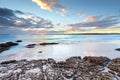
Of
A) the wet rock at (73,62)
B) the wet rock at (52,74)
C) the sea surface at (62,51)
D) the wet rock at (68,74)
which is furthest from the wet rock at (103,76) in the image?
the sea surface at (62,51)

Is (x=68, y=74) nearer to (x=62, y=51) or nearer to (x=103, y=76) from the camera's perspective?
(x=103, y=76)

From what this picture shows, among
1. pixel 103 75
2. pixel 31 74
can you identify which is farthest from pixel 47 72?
pixel 103 75

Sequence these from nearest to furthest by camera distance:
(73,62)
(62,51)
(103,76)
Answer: (103,76) → (73,62) → (62,51)

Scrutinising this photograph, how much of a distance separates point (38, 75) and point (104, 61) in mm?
8795

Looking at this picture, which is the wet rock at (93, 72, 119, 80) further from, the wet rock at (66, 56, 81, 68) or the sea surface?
the sea surface

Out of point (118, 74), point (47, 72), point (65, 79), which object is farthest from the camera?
point (47, 72)

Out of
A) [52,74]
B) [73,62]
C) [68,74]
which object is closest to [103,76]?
[68,74]

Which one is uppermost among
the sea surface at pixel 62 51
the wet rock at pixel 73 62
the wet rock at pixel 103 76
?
the wet rock at pixel 73 62

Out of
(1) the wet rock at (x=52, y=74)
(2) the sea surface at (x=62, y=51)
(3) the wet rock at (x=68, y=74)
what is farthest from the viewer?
(2) the sea surface at (x=62, y=51)

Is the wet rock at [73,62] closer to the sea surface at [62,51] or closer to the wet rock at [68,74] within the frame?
the wet rock at [68,74]

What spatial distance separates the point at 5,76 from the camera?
10844 mm

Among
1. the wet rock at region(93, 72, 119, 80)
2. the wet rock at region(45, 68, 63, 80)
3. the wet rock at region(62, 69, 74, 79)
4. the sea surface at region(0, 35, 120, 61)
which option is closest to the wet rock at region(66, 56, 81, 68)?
the wet rock at region(62, 69, 74, 79)

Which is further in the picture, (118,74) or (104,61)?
(104,61)

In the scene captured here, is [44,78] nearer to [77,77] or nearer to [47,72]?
[47,72]
